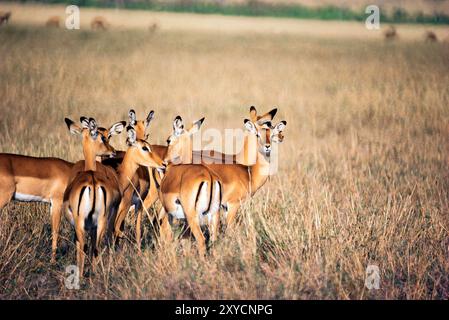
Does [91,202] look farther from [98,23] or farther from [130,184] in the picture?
[98,23]

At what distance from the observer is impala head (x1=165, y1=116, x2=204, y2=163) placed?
8.95 meters

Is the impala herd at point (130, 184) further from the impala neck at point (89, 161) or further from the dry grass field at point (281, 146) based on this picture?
the dry grass field at point (281, 146)

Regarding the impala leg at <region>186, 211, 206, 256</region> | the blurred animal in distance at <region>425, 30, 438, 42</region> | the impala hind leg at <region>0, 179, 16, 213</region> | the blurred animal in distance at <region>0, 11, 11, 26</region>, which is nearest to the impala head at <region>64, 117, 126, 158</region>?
the impala hind leg at <region>0, 179, 16, 213</region>

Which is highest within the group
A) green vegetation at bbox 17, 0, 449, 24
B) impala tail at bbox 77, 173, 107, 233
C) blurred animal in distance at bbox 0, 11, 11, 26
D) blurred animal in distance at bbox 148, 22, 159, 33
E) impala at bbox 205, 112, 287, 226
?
green vegetation at bbox 17, 0, 449, 24

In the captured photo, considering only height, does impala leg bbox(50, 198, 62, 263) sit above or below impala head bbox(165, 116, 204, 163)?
below

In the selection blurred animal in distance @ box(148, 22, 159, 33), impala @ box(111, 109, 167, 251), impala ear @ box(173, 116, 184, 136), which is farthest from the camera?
blurred animal in distance @ box(148, 22, 159, 33)

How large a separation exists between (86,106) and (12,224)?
9.25 meters

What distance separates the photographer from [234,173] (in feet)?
27.5

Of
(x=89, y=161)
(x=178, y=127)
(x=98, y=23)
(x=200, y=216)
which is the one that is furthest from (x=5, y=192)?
(x=98, y=23)

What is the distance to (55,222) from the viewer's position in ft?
24.9

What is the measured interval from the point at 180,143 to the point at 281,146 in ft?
14.5

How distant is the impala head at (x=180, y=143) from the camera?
29.4 ft

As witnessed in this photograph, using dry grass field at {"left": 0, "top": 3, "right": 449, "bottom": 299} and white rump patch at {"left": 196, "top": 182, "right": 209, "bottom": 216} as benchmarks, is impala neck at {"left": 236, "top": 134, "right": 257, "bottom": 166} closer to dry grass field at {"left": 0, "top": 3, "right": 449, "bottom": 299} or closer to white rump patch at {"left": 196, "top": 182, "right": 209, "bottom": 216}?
dry grass field at {"left": 0, "top": 3, "right": 449, "bottom": 299}
